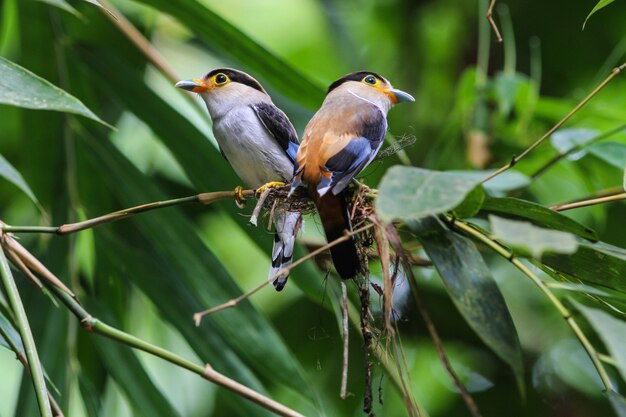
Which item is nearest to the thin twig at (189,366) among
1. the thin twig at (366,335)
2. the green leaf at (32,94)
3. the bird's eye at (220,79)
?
the thin twig at (366,335)

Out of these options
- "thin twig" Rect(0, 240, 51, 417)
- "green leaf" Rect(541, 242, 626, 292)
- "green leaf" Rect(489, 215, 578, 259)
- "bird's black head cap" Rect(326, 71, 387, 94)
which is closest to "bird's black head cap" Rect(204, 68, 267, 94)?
"bird's black head cap" Rect(326, 71, 387, 94)

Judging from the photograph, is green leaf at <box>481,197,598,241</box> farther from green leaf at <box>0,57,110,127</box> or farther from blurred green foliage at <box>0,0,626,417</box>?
green leaf at <box>0,57,110,127</box>

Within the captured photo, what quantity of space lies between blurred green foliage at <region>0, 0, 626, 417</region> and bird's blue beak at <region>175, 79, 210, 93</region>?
0.41 feet

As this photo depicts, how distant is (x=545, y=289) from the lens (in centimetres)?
111

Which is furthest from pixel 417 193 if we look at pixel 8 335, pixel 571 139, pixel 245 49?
pixel 571 139

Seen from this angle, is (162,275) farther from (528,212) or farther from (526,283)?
(526,283)

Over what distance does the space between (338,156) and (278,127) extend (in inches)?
20.8

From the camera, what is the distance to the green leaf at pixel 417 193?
955 mm

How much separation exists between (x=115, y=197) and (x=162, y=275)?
1.11 feet

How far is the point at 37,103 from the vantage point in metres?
1.34

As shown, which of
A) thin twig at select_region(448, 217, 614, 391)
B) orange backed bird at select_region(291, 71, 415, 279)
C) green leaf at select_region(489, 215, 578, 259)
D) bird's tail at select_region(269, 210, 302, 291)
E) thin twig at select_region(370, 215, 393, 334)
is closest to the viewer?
green leaf at select_region(489, 215, 578, 259)

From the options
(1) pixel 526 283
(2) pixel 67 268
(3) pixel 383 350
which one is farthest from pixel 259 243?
(1) pixel 526 283

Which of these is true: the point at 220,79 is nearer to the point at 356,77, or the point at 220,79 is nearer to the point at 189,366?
the point at 356,77

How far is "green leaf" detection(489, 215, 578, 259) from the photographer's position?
90cm
